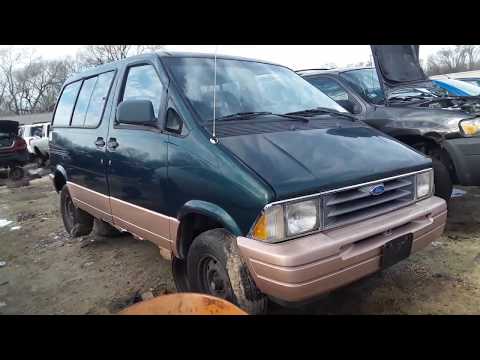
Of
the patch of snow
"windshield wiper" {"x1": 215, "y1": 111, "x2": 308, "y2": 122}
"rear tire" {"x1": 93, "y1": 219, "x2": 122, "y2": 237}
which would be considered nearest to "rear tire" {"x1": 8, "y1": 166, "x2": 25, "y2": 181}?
the patch of snow

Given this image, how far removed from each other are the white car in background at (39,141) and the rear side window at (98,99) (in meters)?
11.8

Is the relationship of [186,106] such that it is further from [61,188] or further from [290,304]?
[61,188]

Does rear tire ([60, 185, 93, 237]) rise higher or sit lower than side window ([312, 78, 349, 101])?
lower

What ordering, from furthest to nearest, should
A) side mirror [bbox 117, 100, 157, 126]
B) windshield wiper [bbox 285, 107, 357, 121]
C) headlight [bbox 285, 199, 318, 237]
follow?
windshield wiper [bbox 285, 107, 357, 121], side mirror [bbox 117, 100, 157, 126], headlight [bbox 285, 199, 318, 237]

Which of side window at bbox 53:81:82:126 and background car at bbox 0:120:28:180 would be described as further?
background car at bbox 0:120:28:180

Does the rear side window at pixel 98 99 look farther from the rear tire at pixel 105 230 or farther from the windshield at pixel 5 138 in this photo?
the windshield at pixel 5 138

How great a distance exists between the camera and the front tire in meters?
2.30

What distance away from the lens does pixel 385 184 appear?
2543 millimetres

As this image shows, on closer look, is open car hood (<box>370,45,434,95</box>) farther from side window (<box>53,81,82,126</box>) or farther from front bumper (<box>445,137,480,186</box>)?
side window (<box>53,81,82,126</box>)

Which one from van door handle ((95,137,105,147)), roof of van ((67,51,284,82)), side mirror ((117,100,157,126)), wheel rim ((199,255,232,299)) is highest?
roof of van ((67,51,284,82))

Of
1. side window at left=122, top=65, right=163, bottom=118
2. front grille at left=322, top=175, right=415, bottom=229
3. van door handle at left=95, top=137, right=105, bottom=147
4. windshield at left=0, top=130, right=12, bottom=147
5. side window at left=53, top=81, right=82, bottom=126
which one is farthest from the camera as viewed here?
windshield at left=0, top=130, right=12, bottom=147

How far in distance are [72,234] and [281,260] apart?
383cm

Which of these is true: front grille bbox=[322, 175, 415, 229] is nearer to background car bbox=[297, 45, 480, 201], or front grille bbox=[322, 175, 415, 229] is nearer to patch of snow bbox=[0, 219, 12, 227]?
background car bbox=[297, 45, 480, 201]

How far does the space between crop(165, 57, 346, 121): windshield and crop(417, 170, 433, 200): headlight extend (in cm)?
104
